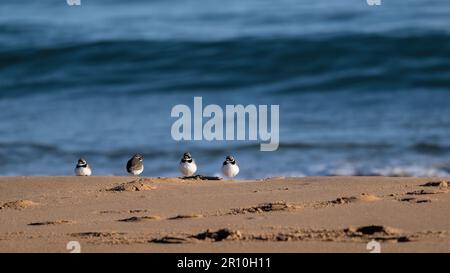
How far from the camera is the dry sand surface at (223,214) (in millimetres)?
7051

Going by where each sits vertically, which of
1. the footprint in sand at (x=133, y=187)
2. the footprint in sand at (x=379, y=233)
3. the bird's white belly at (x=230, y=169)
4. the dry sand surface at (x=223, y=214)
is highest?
the bird's white belly at (x=230, y=169)

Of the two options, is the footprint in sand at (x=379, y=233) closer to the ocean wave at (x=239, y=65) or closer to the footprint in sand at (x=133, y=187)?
the footprint in sand at (x=133, y=187)

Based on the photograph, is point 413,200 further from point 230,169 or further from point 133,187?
point 230,169

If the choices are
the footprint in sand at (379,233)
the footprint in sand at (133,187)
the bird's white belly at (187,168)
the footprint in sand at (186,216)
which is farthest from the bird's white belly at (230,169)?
the footprint in sand at (379,233)

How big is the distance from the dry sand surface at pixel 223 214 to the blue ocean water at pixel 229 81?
4.56 metres

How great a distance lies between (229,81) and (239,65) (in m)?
1.38

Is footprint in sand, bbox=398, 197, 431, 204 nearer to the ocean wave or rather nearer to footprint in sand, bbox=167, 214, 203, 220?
footprint in sand, bbox=167, 214, 203, 220

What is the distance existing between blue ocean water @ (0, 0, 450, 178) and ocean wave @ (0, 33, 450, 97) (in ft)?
0.14

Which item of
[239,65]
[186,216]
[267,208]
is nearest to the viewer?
[186,216]

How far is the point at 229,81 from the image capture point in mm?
20594

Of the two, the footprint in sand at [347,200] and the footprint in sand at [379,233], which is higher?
the footprint in sand at [347,200]

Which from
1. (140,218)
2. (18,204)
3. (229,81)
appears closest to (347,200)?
(140,218)

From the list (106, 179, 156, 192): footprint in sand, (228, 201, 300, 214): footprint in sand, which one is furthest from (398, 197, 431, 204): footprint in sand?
(106, 179, 156, 192): footprint in sand

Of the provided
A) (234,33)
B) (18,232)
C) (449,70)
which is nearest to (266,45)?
(234,33)
